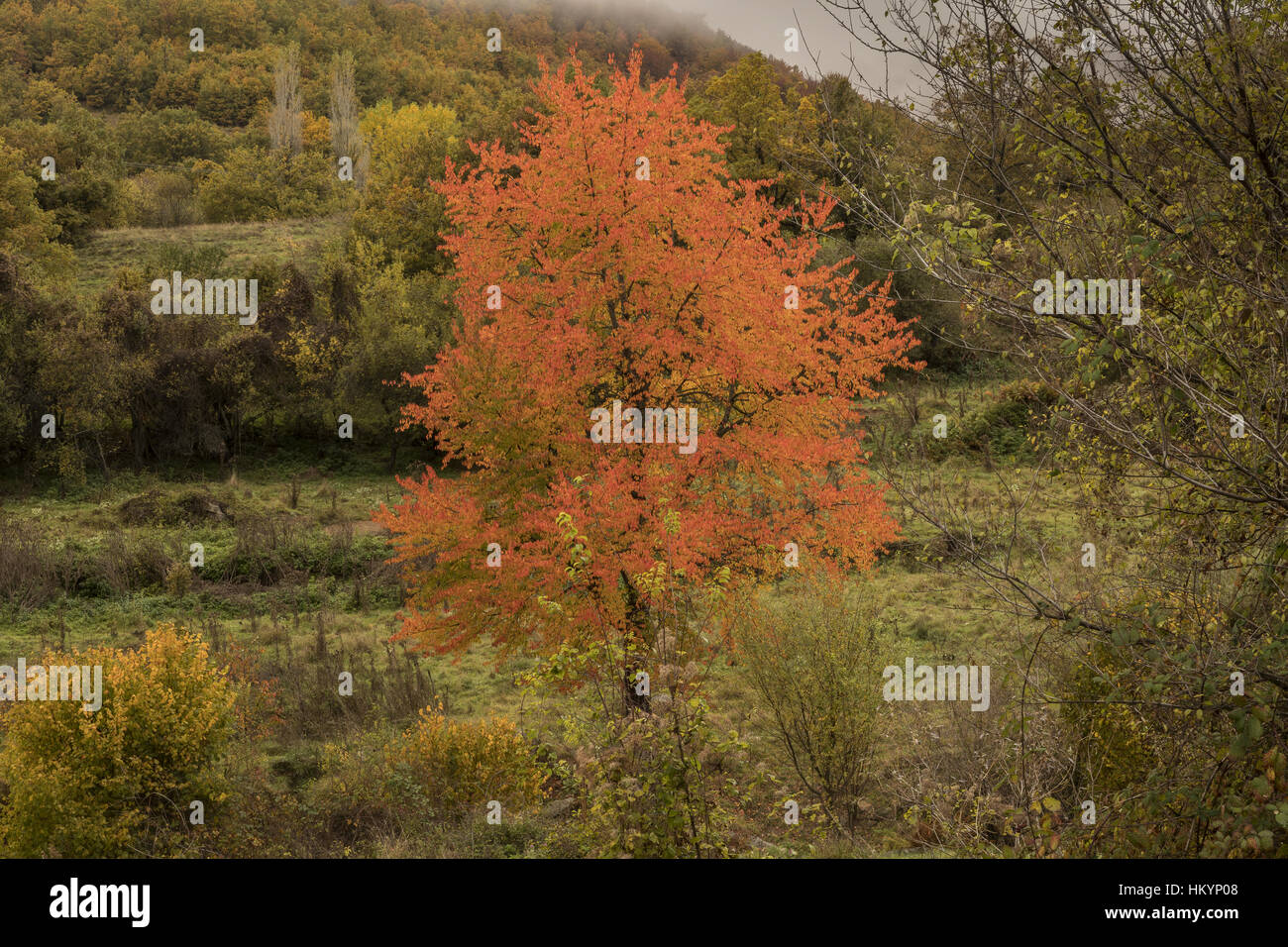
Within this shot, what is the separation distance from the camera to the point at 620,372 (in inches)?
404

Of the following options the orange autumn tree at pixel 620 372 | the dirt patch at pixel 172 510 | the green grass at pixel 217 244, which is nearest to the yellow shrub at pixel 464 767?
the orange autumn tree at pixel 620 372

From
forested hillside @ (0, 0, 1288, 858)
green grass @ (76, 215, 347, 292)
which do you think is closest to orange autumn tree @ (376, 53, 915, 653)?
forested hillside @ (0, 0, 1288, 858)

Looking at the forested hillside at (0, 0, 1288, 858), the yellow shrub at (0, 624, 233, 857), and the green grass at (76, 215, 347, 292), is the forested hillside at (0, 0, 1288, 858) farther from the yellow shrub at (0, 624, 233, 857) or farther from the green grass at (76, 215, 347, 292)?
the green grass at (76, 215, 347, 292)

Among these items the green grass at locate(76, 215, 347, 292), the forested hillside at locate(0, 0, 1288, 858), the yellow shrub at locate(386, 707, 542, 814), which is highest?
the green grass at locate(76, 215, 347, 292)

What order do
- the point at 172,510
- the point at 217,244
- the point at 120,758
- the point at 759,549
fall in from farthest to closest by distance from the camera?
the point at 217,244 → the point at 172,510 → the point at 759,549 → the point at 120,758

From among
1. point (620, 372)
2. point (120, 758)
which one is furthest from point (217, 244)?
point (120, 758)

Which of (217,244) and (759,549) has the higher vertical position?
(217,244)

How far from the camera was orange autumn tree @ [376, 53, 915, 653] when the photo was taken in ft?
31.3

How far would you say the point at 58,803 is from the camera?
7.64 m

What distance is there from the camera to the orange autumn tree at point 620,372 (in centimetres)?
954

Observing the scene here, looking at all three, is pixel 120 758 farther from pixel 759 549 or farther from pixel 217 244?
pixel 217 244

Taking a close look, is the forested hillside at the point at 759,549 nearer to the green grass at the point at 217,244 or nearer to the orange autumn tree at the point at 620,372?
the orange autumn tree at the point at 620,372

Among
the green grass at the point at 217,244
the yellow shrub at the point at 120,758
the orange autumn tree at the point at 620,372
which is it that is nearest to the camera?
the yellow shrub at the point at 120,758
